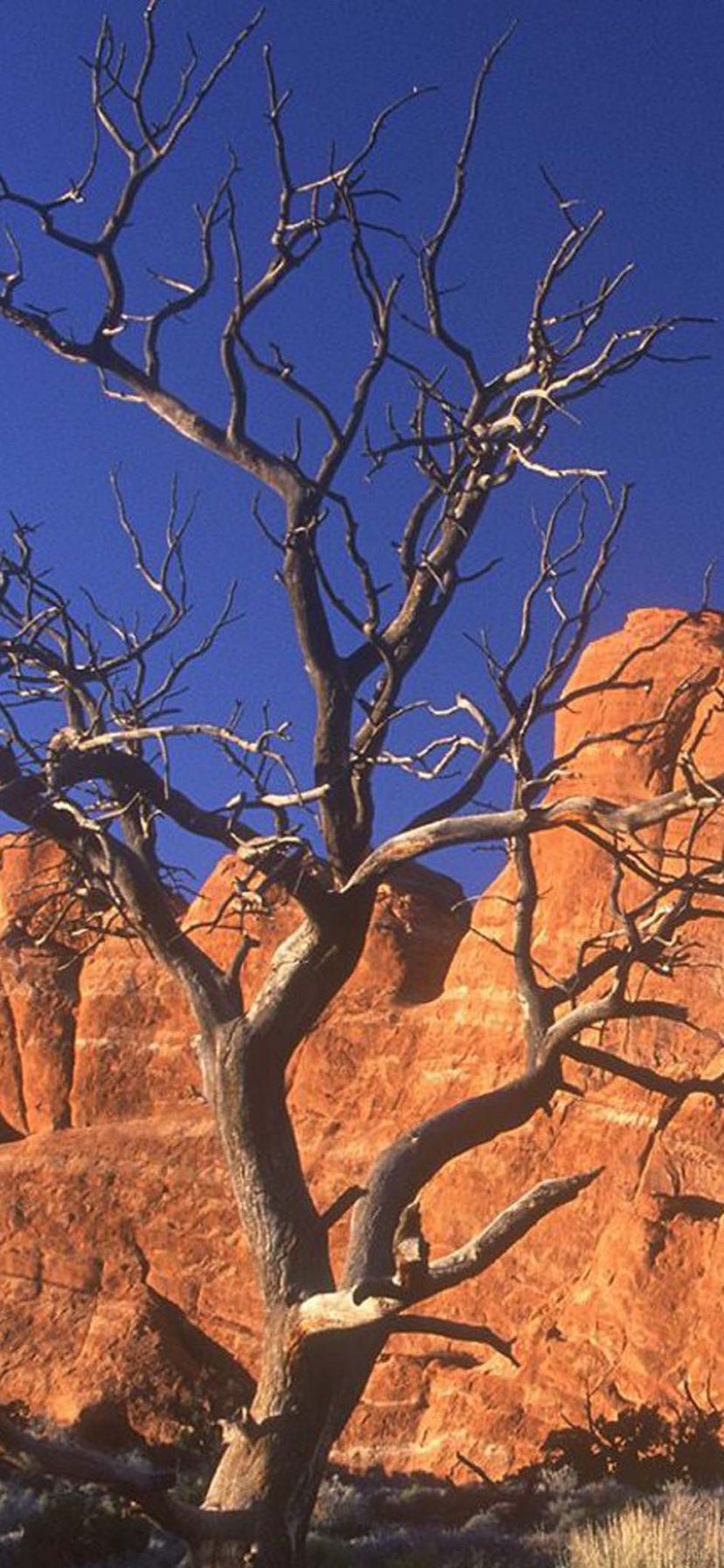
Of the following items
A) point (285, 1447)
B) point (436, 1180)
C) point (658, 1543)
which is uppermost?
point (436, 1180)

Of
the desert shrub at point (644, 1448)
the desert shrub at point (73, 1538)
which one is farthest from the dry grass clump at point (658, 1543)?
the desert shrub at point (73, 1538)

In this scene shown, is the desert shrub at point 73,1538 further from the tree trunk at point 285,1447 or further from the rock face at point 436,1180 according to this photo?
the rock face at point 436,1180

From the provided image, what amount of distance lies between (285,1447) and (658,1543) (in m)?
2.83

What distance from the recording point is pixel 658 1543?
37.2 feet

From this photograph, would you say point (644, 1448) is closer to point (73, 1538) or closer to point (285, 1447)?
point (73, 1538)

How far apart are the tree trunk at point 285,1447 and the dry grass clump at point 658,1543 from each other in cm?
209

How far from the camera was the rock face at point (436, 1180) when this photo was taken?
73.3ft

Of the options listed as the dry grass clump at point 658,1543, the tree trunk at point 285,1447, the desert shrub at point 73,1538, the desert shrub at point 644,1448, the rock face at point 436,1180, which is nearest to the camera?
the dry grass clump at point 658,1543

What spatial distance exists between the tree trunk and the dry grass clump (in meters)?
2.09

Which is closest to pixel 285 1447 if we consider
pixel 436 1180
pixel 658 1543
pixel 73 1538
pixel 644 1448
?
pixel 658 1543

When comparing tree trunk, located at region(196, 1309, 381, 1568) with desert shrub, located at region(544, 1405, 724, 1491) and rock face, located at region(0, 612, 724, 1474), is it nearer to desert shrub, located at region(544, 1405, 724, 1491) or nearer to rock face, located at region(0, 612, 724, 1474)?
desert shrub, located at region(544, 1405, 724, 1491)

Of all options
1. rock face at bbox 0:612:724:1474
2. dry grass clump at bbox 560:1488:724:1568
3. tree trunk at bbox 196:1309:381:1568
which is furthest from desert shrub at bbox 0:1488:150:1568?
rock face at bbox 0:612:724:1474

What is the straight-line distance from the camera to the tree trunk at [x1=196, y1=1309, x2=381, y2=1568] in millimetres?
11777

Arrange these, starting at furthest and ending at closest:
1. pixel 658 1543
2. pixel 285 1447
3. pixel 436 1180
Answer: pixel 436 1180
pixel 285 1447
pixel 658 1543
